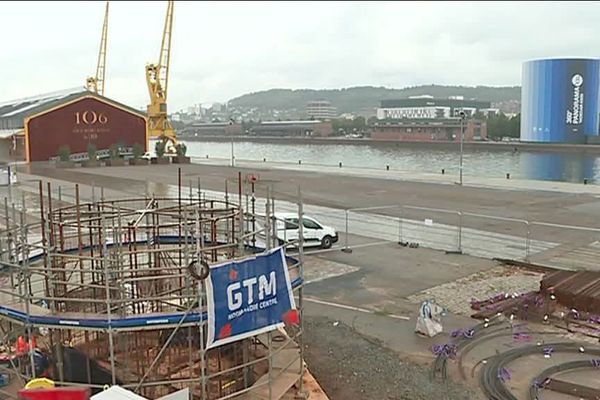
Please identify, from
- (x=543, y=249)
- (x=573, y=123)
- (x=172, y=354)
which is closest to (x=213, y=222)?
(x=172, y=354)

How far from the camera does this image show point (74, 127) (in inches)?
2657

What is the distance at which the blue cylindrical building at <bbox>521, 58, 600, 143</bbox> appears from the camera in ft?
385

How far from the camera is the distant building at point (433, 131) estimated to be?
140 meters

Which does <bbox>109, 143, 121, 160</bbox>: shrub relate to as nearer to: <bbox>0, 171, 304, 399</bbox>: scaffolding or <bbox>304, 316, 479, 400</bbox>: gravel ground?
<bbox>0, 171, 304, 399</bbox>: scaffolding

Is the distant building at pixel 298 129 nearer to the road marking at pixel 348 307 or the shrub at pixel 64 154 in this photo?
the shrub at pixel 64 154

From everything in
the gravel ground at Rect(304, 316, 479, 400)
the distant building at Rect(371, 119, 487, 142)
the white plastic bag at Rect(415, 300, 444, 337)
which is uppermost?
the distant building at Rect(371, 119, 487, 142)

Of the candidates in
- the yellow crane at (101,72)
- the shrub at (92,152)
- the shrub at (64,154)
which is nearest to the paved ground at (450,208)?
the shrub at (92,152)

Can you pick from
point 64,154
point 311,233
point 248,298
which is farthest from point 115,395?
point 64,154

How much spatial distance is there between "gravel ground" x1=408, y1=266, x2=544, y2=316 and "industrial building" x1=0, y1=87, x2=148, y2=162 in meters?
57.9

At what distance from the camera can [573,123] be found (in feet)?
389

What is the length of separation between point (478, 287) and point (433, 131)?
430 ft

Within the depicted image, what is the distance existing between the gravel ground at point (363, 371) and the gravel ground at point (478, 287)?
10.2 ft

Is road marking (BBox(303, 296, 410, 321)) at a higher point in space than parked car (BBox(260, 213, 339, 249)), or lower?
lower

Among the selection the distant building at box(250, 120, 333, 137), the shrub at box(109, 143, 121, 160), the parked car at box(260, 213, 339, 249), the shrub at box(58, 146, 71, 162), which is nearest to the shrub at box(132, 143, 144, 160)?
the shrub at box(109, 143, 121, 160)
